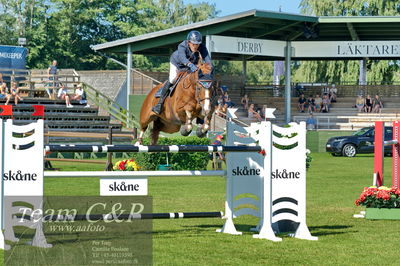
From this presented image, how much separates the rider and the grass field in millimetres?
1898

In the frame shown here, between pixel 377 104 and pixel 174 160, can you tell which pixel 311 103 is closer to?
pixel 377 104

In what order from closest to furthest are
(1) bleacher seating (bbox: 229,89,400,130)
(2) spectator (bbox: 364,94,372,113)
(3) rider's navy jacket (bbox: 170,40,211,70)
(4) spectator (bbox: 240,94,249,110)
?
1. (3) rider's navy jacket (bbox: 170,40,211,70)
2. (1) bleacher seating (bbox: 229,89,400,130)
3. (4) spectator (bbox: 240,94,249,110)
4. (2) spectator (bbox: 364,94,372,113)

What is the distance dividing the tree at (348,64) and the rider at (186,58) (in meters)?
38.8

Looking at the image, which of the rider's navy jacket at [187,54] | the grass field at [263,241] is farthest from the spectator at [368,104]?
the rider's navy jacket at [187,54]

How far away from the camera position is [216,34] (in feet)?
128

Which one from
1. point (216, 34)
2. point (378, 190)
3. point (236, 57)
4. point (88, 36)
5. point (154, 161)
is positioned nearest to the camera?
point (378, 190)

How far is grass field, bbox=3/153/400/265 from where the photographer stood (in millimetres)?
8195

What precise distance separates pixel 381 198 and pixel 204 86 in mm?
3460

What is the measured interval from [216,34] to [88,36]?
30.7 m

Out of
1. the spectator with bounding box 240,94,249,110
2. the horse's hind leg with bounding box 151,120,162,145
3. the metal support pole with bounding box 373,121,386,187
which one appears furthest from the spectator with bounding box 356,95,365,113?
the horse's hind leg with bounding box 151,120,162,145

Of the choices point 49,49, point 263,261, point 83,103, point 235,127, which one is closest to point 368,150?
point 83,103

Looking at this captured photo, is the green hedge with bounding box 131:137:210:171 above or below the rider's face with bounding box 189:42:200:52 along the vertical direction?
below

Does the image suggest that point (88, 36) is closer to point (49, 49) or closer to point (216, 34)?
point (49, 49)

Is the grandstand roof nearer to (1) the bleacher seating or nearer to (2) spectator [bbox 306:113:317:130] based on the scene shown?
(1) the bleacher seating
